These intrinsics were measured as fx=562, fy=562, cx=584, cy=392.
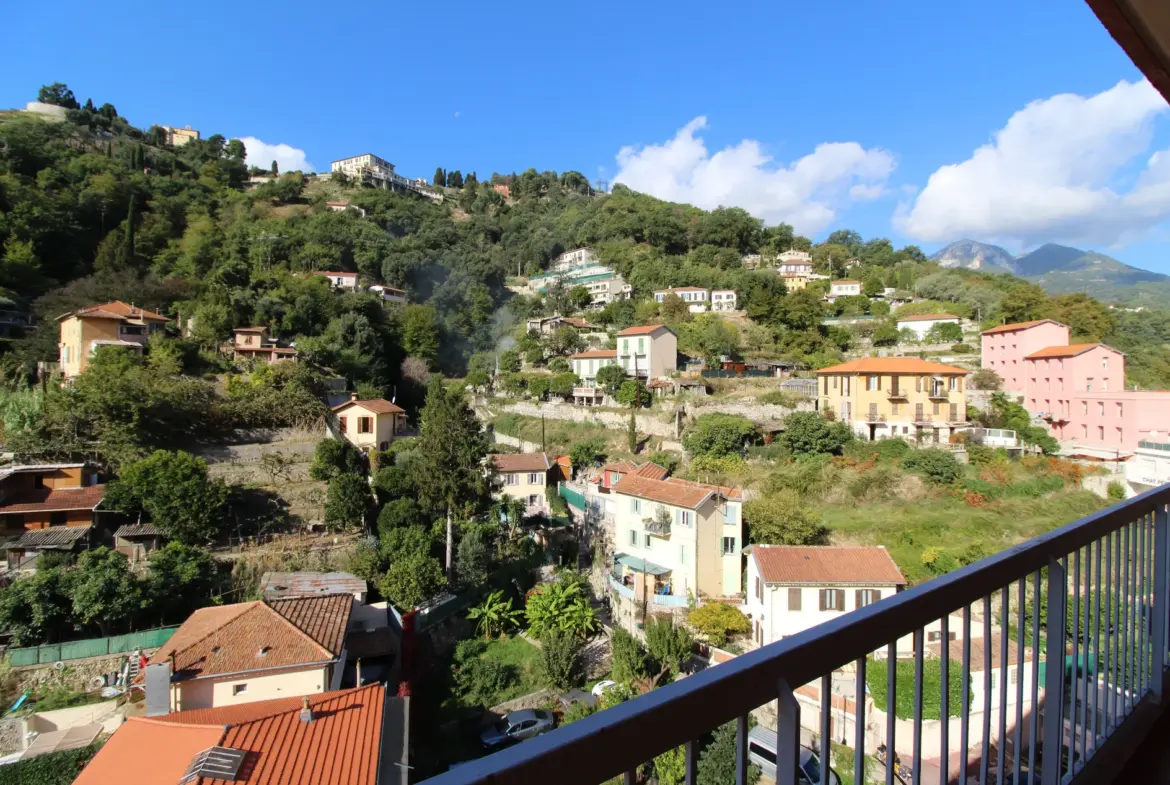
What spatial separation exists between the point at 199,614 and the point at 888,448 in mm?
16074

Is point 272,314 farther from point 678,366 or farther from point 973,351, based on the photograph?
point 973,351

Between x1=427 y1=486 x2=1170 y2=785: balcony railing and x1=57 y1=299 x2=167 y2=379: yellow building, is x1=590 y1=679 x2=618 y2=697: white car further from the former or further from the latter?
x1=57 y1=299 x2=167 y2=379: yellow building

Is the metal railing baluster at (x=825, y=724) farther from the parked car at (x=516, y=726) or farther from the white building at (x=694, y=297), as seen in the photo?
the white building at (x=694, y=297)

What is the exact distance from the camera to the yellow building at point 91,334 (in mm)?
16688

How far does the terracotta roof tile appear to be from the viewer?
42.0ft

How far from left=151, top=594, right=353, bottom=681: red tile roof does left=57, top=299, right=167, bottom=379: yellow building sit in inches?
456

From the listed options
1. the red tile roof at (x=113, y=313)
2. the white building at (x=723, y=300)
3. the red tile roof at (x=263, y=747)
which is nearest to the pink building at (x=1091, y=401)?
the white building at (x=723, y=300)

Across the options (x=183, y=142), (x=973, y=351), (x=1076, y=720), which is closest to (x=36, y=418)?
(x=1076, y=720)

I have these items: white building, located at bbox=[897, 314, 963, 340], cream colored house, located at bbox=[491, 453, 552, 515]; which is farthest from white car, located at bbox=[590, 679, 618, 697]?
white building, located at bbox=[897, 314, 963, 340]

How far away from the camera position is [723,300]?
32.4 meters

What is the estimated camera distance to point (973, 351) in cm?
2262

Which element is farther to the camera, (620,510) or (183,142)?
(183,142)

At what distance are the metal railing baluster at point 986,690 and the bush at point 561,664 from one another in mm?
10156

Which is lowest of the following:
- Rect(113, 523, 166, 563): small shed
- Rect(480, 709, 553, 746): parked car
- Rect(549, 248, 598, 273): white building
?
Rect(480, 709, 553, 746): parked car
